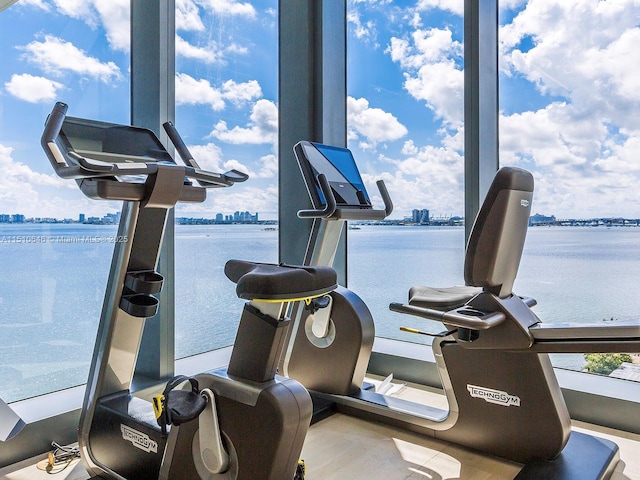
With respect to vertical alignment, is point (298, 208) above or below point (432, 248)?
above

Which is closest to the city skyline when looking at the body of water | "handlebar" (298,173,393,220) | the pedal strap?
the body of water

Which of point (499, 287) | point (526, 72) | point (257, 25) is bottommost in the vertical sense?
point (499, 287)

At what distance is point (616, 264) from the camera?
9.65ft

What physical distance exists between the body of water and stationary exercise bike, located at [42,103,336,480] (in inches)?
23.6

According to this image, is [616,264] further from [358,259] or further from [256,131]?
[256,131]

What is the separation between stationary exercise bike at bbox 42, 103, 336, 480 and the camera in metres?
1.63

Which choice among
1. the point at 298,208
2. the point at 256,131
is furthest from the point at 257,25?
the point at 298,208

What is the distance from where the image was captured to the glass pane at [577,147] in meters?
2.88

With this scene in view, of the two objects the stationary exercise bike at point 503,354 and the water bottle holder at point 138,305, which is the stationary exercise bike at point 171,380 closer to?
the water bottle holder at point 138,305

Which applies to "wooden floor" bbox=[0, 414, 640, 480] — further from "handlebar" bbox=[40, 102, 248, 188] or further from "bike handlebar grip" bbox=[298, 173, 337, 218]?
"handlebar" bbox=[40, 102, 248, 188]

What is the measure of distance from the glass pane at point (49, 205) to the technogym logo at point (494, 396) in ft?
6.51

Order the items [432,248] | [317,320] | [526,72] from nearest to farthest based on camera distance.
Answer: [317,320] → [526,72] → [432,248]

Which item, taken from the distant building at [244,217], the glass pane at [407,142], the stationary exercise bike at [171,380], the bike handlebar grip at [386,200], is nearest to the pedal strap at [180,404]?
the stationary exercise bike at [171,380]

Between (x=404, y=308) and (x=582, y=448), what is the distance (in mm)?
927
